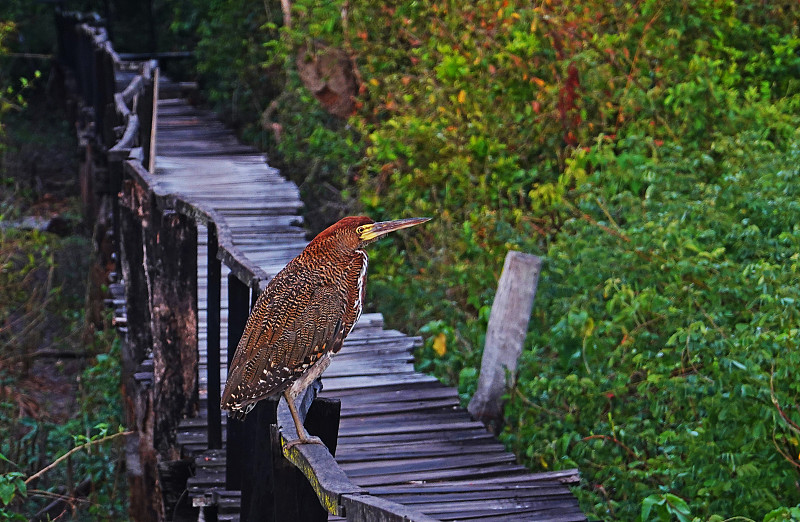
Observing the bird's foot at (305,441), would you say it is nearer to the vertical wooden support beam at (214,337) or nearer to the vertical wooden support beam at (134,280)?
the vertical wooden support beam at (214,337)

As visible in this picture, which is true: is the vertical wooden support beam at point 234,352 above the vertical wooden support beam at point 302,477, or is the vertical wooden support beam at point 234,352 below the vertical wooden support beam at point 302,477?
below

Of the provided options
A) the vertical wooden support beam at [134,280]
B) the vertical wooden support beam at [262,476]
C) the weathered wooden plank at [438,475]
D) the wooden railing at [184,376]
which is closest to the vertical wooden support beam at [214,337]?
the wooden railing at [184,376]

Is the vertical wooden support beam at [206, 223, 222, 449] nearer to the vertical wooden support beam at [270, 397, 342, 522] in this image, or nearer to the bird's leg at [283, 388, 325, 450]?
the vertical wooden support beam at [270, 397, 342, 522]

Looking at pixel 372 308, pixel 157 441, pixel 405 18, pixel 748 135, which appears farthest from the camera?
pixel 405 18

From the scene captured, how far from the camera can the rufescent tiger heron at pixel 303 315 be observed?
166 inches

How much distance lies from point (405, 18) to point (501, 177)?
8.86 ft

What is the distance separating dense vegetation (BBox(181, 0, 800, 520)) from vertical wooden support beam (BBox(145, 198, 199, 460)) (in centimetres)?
197

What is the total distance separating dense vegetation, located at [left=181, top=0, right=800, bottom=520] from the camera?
5.67 metres

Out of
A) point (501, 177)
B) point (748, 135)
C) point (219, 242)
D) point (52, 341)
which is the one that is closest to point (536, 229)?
point (501, 177)

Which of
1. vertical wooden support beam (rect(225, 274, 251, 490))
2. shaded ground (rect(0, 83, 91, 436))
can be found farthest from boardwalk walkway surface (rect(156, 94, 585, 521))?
shaded ground (rect(0, 83, 91, 436))

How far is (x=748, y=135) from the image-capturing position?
8.14 m

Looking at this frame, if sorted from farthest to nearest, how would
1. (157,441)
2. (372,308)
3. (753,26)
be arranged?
(372,308) → (753,26) → (157,441)

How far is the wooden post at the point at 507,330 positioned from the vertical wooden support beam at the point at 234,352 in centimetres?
210

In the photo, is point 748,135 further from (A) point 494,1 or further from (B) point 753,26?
(A) point 494,1
